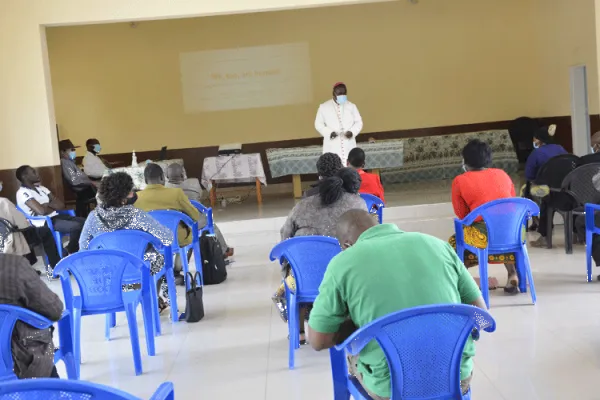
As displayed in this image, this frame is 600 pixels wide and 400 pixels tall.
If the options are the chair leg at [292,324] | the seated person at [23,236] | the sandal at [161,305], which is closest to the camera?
the chair leg at [292,324]

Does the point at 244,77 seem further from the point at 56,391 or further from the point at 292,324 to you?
the point at 56,391

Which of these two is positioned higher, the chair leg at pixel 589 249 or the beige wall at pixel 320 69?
the beige wall at pixel 320 69

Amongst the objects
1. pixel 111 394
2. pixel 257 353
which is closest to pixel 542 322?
pixel 257 353

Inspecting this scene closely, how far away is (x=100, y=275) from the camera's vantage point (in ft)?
13.7

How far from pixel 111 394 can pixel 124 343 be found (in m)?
3.32

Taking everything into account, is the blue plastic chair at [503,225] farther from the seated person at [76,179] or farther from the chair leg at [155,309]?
the seated person at [76,179]

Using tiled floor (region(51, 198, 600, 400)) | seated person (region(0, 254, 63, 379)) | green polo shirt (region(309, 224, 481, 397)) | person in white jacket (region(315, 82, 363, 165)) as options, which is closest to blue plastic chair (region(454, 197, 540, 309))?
tiled floor (region(51, 198, 600, 400))

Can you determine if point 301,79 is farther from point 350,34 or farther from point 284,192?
point 284,192

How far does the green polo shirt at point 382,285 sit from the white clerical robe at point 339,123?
745 cm

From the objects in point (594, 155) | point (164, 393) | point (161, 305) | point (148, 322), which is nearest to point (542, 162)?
point (594, 155)

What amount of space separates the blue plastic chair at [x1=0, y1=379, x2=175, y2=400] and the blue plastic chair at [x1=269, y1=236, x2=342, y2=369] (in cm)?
223

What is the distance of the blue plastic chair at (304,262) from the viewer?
3.98m

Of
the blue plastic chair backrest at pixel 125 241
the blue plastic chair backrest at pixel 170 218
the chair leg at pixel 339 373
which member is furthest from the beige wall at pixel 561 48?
the chair leg at pixel 339 373

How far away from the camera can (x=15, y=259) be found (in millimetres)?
2953
